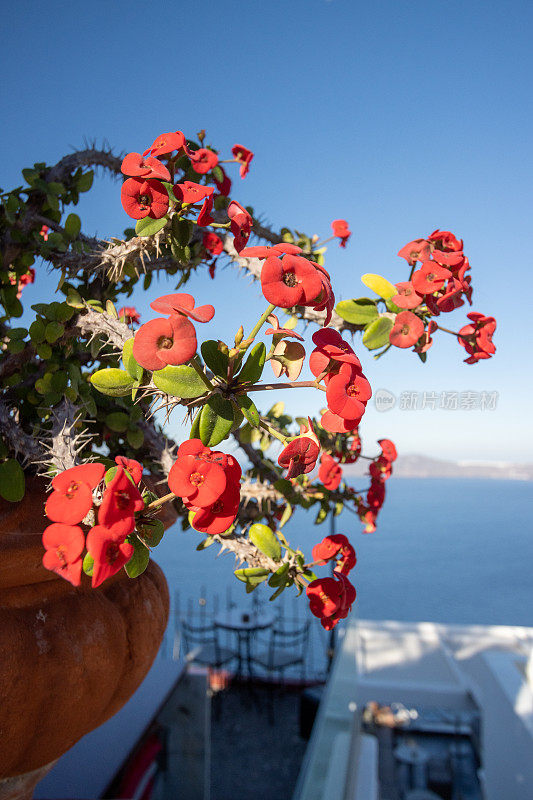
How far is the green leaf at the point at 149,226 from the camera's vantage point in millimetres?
566

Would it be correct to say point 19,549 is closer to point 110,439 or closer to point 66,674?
point 66,674

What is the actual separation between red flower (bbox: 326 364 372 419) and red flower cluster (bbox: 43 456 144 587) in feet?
0.55

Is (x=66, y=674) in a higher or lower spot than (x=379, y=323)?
lower

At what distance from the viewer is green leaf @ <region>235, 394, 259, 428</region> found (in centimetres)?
40

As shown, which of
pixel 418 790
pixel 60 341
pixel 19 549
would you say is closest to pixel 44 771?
pixel 19 549

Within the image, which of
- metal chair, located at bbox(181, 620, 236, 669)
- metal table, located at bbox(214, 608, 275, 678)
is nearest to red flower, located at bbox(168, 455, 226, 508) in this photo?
metal table, located at bbox(214, 608, 275, 678)

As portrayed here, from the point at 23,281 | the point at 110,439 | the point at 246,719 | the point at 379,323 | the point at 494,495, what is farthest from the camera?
the point at 494,495

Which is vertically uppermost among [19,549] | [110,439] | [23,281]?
[23,281]

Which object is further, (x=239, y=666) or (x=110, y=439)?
(x=239, y=666)

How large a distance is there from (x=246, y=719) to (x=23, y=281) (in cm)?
597

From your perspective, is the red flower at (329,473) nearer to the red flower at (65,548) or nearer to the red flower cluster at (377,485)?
the red flower cluster at (377,485)

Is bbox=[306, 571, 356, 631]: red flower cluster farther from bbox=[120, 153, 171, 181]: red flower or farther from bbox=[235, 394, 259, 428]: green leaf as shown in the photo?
bbox=[120, 153, 171, 181]: red flower

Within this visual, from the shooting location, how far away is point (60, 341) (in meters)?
0.76

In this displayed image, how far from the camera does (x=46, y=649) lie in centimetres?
65
